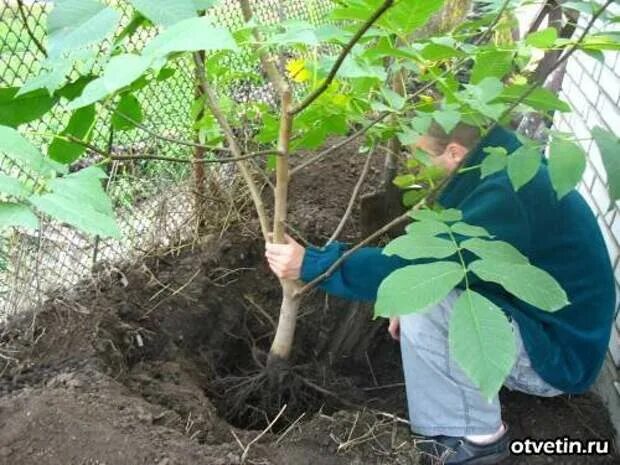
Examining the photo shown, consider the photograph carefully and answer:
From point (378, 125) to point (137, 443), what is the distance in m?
0.97

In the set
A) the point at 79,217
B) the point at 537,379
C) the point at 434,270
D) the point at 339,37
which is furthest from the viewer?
the point at 537,379

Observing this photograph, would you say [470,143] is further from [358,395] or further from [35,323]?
[35,323]

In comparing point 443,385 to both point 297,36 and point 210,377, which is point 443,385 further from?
point 297,36

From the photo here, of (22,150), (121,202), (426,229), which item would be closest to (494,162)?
(426,229)

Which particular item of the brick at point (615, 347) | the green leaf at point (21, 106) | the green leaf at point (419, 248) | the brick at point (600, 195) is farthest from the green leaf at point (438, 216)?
the brick at point (600, 195)

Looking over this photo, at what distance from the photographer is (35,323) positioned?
1990 millimetres

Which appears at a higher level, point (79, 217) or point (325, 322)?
point (79, 217)

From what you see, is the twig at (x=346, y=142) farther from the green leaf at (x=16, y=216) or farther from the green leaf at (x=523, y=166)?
the green leaf at (x=16, y=216)

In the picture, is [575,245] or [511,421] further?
[511,421]

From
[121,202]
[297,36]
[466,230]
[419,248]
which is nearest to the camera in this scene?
[297,36]

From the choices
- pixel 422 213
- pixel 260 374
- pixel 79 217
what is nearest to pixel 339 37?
pixel 422 213

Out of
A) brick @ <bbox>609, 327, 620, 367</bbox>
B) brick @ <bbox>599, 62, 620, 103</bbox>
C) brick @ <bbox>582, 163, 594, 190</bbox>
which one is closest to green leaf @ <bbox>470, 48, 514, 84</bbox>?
brick @ <bbox>609, 327, 620, 367</bbox>

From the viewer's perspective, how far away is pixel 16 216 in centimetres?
87

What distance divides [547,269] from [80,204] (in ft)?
4.44
